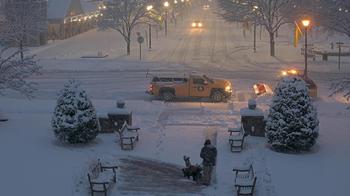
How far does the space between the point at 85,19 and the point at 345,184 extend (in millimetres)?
71760

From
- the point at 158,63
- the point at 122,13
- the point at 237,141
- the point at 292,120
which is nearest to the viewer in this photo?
the point at 292,120

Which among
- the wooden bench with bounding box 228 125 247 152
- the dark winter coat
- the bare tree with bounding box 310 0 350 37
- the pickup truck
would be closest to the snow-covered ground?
the wooden bench with bounding box 228 125 247 152

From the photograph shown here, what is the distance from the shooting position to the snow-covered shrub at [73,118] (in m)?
21.7

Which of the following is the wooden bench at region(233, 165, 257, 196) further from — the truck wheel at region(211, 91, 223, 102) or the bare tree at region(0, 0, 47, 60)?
the bare tree at region(0, 0, 47, 60)

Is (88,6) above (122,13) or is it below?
above

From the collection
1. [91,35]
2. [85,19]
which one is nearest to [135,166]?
[91,35]

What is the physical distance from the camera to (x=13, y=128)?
2459 cm

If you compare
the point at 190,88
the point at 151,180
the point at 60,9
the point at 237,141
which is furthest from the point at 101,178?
the point at 60,9

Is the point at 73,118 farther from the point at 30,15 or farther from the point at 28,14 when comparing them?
the point at 30,15

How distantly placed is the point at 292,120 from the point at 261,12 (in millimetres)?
36754

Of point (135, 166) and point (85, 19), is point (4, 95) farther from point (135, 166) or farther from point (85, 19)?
point (85, 19)

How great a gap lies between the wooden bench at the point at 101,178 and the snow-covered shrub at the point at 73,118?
3.33m

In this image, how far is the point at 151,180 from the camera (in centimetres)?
1828

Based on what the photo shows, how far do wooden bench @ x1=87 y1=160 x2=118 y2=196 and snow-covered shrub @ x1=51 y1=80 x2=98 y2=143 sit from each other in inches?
131
